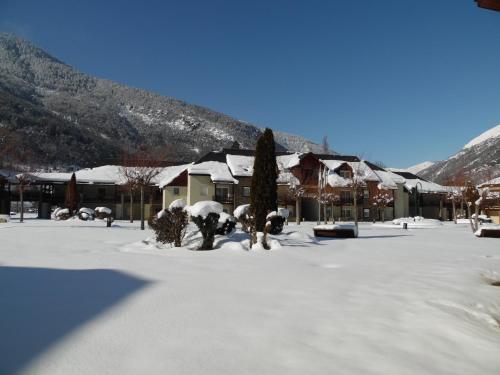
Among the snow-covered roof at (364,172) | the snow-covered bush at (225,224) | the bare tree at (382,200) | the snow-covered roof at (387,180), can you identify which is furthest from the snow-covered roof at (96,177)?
the snow-covered bush at (225,224)

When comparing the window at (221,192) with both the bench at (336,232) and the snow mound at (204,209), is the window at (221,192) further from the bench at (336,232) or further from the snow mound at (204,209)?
the snow mound at (204,209)

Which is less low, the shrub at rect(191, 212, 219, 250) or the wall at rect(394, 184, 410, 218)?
the wall at rect(394, 184, 410, 218)

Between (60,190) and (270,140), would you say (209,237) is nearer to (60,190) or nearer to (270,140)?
(270,140)

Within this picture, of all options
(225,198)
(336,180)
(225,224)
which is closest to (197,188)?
(225,198)

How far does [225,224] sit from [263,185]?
3.03 metres

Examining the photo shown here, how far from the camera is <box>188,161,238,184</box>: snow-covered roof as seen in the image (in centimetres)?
4256

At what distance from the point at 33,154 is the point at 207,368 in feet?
361

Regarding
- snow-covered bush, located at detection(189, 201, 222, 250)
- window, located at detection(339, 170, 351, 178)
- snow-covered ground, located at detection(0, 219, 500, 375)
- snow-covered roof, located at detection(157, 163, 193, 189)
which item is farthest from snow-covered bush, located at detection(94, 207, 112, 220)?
window, located at detection(339, 170, 351, 178)

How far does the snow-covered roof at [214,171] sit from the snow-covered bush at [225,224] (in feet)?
93.2

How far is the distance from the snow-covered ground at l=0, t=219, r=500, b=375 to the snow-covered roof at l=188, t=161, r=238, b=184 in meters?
34.3

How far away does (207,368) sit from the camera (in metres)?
3.04

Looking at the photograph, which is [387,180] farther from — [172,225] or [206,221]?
[172,225]

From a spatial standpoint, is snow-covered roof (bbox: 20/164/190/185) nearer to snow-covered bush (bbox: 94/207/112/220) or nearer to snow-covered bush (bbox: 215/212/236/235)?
snow-covered bush (bbox: 94/207/112/220)

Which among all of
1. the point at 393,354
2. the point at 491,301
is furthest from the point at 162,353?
the point at 491,301
